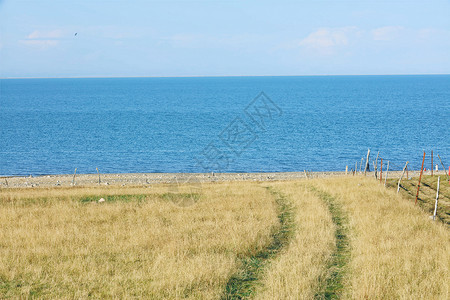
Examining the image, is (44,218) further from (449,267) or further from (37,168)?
(37,168)

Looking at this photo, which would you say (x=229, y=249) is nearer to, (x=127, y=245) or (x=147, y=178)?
(x=127, y=245)

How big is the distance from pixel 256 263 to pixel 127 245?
14.9ft

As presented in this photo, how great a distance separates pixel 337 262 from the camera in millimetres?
12289

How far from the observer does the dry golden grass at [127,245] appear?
10.6m

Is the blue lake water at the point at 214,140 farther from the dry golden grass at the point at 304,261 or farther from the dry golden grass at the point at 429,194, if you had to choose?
the dry golden grass at the point at 304,261

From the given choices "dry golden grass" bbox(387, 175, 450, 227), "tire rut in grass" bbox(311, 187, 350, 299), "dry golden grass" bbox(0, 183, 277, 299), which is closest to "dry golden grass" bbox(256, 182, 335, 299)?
"tire rut in grass" bbox(311, 187, 350, 299)

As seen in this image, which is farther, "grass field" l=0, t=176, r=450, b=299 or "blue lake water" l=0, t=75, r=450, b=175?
"blue lake water" l=0, t=75, r=450, b=175

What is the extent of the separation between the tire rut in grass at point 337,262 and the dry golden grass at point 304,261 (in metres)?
0.16

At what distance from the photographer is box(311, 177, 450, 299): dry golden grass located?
1007cm

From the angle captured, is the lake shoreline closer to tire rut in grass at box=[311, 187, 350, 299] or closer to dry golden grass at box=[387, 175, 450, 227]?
dry golden grass at box=[387, 175, 450, 227]

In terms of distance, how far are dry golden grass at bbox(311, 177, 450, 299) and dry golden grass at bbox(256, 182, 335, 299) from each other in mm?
886

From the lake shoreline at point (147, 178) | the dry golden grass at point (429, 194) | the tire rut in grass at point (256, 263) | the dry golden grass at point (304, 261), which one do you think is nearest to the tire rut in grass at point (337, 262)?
the dry golden grass at point (304, 261)

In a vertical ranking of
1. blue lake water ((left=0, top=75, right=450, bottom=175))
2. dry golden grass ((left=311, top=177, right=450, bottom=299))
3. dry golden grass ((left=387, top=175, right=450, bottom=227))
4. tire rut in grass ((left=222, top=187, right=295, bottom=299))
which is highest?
dry golden grass ((left=311, top=177, right=450, bottom=299))

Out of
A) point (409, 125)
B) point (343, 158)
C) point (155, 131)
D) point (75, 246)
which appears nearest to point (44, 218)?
point (75, 246)
